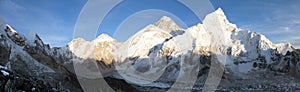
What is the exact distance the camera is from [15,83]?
17031 millimetres

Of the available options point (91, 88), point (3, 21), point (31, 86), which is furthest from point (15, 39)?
point (31, 86)

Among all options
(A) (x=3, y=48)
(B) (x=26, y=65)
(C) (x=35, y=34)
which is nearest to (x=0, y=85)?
(B) (x=26, y=65)

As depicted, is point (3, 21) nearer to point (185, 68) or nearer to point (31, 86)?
point (31, 86)

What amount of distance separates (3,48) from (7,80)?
126ft

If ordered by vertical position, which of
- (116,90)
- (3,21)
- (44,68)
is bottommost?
(116,90)

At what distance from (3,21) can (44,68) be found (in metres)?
20.3

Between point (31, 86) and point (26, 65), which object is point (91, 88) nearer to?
point (26, 65)

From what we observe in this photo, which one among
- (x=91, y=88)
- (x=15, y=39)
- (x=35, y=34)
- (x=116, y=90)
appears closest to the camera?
(x=91, y=88)

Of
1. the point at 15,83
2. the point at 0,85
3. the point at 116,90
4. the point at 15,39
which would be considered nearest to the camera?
the point at 0,85

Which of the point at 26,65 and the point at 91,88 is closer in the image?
the point at 91,88

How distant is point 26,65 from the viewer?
49.0 meters

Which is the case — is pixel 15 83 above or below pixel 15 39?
below

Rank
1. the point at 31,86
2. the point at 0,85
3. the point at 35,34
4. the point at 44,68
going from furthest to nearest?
the point at 35,34 < the point at 44,68 < the point at 31,86 < the point at 0,85

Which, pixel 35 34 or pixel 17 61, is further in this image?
pixel 35 34
